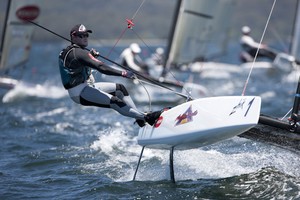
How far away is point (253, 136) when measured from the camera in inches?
235

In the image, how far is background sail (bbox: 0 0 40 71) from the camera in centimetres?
1206

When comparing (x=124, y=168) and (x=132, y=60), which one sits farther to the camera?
(x=132, y=60)

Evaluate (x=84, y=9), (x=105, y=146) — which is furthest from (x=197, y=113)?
(x=84, y=9)

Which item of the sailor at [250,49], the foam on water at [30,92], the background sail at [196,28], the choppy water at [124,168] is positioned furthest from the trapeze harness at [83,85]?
the sailor at [250,49]

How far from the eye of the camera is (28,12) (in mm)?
12305

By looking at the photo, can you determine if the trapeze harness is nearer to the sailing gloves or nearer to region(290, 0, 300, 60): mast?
the sailing gloves

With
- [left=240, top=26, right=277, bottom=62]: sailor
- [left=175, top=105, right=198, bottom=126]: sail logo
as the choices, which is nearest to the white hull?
[left=175, top=105, right=198, bottom=126]: sail logo

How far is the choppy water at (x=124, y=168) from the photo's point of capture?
18.5ft

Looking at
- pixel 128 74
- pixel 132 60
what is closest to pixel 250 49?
pixel 132 60

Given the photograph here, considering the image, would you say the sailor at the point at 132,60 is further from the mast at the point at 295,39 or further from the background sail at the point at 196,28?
the mast at the point at 295,39

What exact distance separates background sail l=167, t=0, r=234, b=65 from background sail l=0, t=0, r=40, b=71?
10.8 ft

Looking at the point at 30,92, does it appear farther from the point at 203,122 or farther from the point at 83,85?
the point at 203,122

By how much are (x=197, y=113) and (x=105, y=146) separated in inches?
95.8

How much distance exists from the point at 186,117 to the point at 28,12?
24.6 feet
